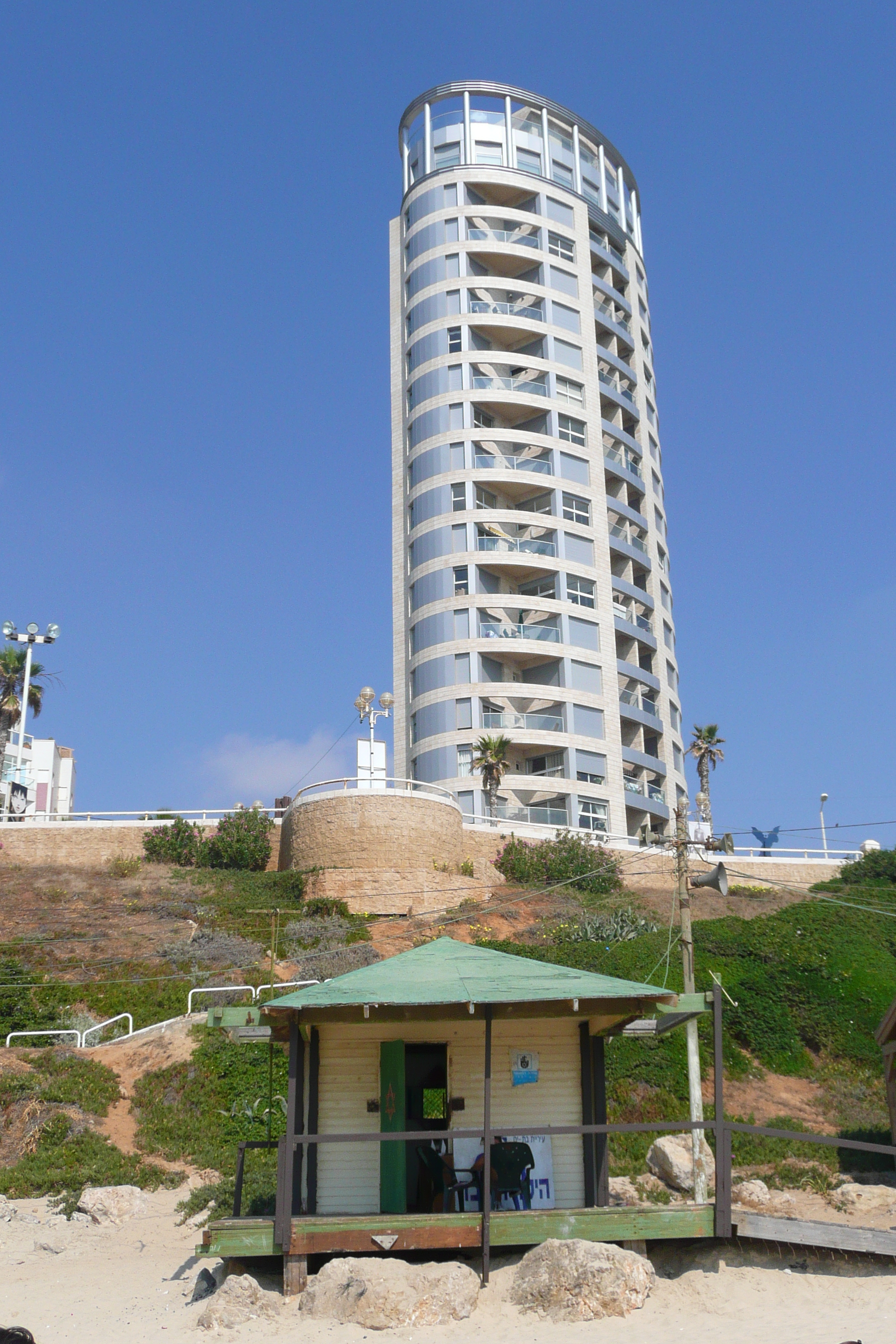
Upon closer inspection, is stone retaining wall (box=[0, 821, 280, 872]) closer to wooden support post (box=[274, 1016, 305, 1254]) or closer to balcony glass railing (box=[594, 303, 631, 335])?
wooden support post (box=[274, 1016, 305, 1254])

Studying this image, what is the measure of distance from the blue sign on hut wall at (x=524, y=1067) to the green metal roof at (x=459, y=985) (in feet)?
3.65

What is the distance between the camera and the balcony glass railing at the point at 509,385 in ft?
221

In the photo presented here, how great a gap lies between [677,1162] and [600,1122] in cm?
534

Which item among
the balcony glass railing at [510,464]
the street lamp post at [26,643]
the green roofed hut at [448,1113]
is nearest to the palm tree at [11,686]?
the street lamp post at [26,643]

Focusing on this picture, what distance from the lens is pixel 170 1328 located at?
14.6 metres

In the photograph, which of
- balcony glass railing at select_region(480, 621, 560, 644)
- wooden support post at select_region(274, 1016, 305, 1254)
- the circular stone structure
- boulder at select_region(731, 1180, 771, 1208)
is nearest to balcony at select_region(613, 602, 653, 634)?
balcony glass railing at select_region(480, 621, 560, 644)

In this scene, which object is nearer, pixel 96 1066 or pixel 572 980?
pixel 572 980

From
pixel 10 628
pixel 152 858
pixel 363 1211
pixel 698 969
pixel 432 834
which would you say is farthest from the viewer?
pixel 10 628

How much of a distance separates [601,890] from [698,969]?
15.5 metres

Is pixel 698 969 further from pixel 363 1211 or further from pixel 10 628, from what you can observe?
pixel 10 628

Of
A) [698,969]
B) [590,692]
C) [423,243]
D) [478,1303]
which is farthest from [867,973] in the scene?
[423,243]

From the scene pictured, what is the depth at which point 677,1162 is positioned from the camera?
21609 millimetres

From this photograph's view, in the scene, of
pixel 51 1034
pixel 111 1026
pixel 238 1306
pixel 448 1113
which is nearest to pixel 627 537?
pixel 111 1026

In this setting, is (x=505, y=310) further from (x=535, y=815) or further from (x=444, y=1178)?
(x=444, y=1178)
